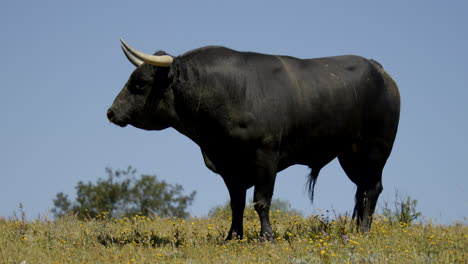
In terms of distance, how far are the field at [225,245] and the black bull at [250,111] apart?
72 centimetres

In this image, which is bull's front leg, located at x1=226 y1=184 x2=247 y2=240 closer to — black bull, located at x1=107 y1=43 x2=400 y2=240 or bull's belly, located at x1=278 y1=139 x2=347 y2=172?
black bull, located at x1=107 y1=43 x2=400 y2=240

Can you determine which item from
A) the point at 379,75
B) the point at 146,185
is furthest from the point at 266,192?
the point at 146,185

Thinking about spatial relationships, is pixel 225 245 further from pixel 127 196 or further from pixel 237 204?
pixel 127 196

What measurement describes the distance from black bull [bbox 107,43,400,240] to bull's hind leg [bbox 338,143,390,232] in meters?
0.14

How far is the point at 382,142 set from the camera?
10.2m

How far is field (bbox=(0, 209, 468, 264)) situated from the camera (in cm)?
716

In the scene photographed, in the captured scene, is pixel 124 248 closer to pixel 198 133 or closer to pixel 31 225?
pixel 198 133

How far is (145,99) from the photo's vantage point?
29.6ft

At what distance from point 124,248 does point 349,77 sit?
4.29 metres

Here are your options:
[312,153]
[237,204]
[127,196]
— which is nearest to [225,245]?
[237,204]

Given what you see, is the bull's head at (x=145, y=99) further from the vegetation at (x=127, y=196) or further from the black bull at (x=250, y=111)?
the vegetation at (x=127, y=196)

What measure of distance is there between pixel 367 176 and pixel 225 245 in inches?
118

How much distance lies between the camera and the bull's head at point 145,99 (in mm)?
8977

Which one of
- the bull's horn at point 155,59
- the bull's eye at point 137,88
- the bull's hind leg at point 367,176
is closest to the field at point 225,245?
the bull's hind leg at point 367,176
